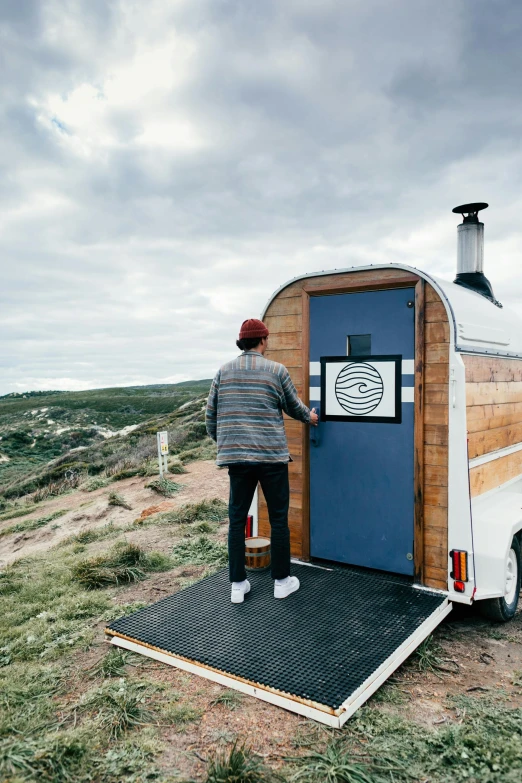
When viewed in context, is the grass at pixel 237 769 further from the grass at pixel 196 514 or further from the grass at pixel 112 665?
the grass at pixel 196 514

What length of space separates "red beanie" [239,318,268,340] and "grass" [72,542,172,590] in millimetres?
2878

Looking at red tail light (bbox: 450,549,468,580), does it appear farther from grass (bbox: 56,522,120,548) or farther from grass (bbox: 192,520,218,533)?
grass (bbox: 56,522,120,548)

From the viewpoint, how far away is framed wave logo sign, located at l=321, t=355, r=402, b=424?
15.6 ft

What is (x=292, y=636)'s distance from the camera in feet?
13.2

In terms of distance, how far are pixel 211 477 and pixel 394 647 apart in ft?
29.2

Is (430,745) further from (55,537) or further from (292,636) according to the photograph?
(55,537)

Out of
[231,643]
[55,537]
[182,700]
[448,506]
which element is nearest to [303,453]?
[448,506]

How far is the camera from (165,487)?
37.2 feet

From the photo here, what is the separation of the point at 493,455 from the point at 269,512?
7.24ft

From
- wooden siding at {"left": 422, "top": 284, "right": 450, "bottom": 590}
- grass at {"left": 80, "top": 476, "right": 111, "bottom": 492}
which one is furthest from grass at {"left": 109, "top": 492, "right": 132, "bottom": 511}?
wooden siding at {"left": 422, "top": 284, "right": 450, "bottom": 590}

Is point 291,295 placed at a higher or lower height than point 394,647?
higher

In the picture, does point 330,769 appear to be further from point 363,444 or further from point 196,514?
point 196,514

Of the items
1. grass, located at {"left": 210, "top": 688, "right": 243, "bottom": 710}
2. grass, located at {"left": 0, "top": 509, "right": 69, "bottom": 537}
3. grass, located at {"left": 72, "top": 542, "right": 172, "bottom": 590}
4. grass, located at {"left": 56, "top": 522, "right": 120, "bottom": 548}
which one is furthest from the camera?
grass, located at {"left": 0, "top": 509, "right": 69, "bottom": 537}

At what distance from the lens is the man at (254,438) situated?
14.5 feet
